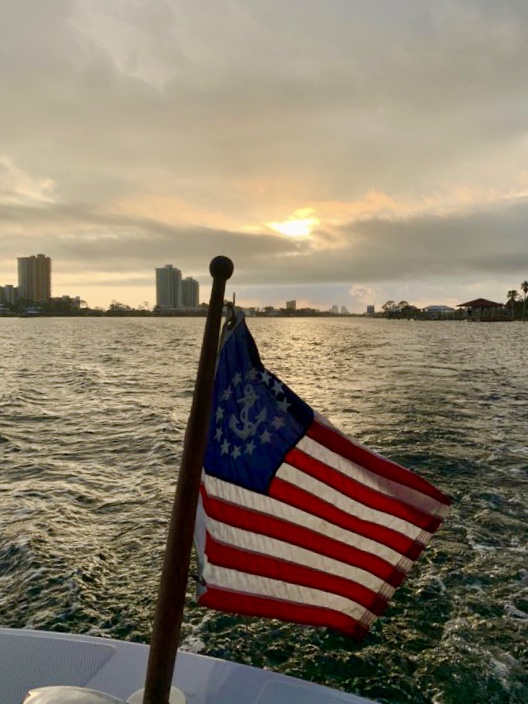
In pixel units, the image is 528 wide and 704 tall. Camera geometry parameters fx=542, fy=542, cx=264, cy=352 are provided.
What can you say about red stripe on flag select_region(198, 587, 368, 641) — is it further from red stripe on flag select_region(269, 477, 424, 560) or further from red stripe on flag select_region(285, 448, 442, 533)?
red stripe on flag select_region(285, 448, 442, 533)

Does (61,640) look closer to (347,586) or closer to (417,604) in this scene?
(347,586)

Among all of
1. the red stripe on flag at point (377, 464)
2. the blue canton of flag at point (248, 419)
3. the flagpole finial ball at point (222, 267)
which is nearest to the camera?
the flagpole finial ball at point (222, 267)

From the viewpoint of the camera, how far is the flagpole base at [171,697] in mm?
3691

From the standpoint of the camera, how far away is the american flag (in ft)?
12.3

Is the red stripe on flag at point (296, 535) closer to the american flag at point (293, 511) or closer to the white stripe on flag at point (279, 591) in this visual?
the american flag at point (293, 511)

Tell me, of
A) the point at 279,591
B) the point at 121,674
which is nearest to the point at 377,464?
the point at 279,591

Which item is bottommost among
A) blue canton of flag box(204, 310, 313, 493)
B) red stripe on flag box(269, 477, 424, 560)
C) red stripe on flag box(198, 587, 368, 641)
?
red stripe on flag box(198, 587, 368, 641)

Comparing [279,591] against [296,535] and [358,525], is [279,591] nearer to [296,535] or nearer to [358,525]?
[296,535]

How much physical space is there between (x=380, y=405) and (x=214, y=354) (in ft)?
78.1

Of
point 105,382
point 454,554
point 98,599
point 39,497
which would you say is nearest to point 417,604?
point 454,554

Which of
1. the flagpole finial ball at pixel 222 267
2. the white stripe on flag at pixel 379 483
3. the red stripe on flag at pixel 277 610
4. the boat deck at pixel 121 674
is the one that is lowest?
the boat deck at pixel 121 674

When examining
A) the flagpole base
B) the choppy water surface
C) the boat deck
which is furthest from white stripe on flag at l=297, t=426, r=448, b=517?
the choppy water surface

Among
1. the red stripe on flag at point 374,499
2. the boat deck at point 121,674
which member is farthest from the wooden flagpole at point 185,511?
the boat deck at point 121,674

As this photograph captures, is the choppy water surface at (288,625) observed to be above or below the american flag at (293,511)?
below
